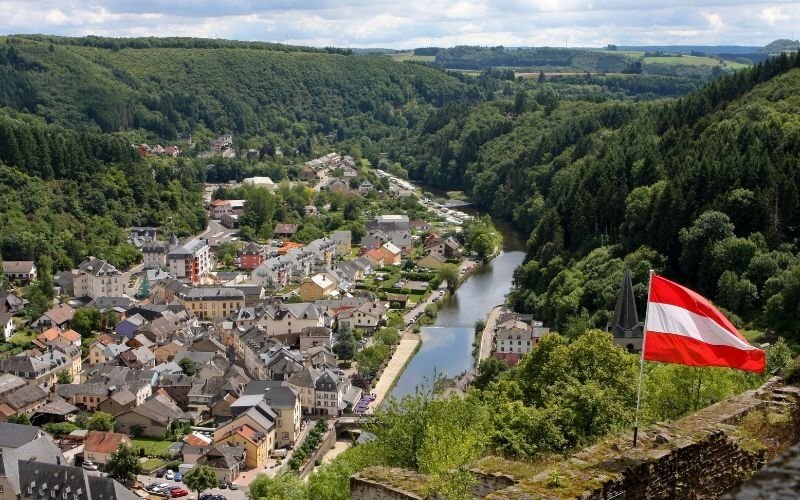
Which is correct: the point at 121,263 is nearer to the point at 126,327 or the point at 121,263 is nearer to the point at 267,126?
the point at 126,327

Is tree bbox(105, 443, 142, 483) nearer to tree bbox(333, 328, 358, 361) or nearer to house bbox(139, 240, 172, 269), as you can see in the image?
tree bbox(333, 328, 358, 361)

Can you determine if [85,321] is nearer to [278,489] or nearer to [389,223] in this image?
[278,489]

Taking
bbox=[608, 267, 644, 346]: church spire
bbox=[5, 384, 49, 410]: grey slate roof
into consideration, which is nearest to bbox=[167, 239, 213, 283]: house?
bbox=[5, 384, 49, 410]: grey slate roof

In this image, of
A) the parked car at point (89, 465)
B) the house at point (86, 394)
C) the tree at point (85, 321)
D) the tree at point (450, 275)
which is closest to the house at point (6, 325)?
the tree at point (85, 321)

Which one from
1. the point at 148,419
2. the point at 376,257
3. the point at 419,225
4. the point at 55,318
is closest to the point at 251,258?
the point at 376,257

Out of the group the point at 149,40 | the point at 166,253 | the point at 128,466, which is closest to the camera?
the point at 128,466

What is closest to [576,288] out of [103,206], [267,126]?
[103,206]

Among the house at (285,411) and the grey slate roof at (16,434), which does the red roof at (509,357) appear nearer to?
the house at (285,411)
